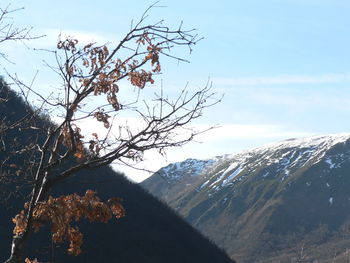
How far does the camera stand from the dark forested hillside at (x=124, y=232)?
307 feet

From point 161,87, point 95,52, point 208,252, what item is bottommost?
point 208,252

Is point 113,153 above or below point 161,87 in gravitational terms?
below

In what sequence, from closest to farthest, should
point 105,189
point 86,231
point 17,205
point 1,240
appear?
point 1,240 → point 17,205 → point 86,231 → point 105,189

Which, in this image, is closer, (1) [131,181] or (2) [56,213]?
(2) [56,213]

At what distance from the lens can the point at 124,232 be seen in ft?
376

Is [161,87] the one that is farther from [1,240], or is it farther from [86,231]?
[86,231]

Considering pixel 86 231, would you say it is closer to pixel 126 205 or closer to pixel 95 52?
pixel 126 205

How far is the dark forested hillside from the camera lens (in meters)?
93.7

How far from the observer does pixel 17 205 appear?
96.6 meters

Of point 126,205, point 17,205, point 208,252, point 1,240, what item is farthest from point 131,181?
point 1,240

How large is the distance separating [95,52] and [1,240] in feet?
269

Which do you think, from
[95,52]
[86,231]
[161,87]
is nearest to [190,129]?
[161,87]

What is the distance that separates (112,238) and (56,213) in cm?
10204

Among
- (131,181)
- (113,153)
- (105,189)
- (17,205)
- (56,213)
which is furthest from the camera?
(131,181)
